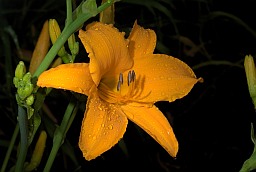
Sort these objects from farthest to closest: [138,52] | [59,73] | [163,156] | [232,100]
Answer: [232,100], [163,156], [138,52], [59,73]

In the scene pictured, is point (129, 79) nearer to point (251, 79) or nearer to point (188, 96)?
point (251, 79)

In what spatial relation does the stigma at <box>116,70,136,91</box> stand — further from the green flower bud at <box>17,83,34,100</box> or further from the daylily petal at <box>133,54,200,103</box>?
the green flower bud at <box>17,83,34,100</box>

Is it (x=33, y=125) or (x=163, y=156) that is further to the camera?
(x=163, y=156)

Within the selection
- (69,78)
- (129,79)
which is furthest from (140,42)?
(69,78)

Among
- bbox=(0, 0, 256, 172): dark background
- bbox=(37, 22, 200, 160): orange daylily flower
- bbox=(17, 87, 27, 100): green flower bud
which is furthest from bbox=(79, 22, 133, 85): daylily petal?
bbox=(0, 0, 256, 172): dark background

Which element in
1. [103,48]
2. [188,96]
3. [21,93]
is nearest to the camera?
[21,93]

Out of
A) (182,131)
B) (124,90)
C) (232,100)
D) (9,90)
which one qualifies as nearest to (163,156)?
(182,131)

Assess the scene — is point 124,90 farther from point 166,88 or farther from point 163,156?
point 163,156
